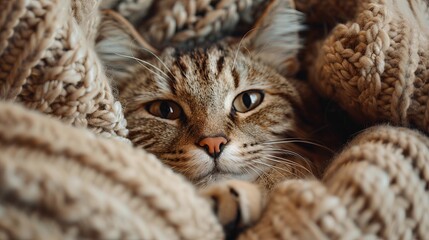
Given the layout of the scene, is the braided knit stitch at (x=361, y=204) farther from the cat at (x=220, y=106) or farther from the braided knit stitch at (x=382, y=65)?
the cat at (x=220, y=106)

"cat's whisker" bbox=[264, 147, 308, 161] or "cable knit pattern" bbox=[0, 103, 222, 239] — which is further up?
"cable knit pattern" bbox=[0, 103, 222, 239]

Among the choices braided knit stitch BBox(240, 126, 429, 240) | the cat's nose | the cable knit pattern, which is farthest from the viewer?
the cat's nose

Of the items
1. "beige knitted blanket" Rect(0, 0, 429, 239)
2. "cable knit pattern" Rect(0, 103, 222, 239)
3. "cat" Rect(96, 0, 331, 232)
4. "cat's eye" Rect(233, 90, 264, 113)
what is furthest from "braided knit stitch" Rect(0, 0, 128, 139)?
"cat's eye" Rect(233, 90, 264, 113)

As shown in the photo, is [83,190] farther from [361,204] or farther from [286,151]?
[286,151]

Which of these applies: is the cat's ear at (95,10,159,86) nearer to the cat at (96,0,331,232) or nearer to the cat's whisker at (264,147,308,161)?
the cat at (96,0,331,232)

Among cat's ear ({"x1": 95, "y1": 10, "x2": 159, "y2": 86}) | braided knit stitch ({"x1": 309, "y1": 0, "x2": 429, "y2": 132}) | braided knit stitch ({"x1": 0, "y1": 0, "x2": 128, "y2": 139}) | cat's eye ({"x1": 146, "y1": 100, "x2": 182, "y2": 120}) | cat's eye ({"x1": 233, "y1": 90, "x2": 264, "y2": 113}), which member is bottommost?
cat's eye ({"x1": 233, "y1": 90, "x2": 264, "y2": 113})

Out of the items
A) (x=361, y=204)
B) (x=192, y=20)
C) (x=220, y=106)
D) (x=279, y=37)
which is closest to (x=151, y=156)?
(x=361, y=204)

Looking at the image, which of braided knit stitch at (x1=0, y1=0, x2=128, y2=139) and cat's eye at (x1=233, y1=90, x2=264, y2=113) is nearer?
braided knit stitch at (x1=0, y1=0, x2=128, y2=139)
